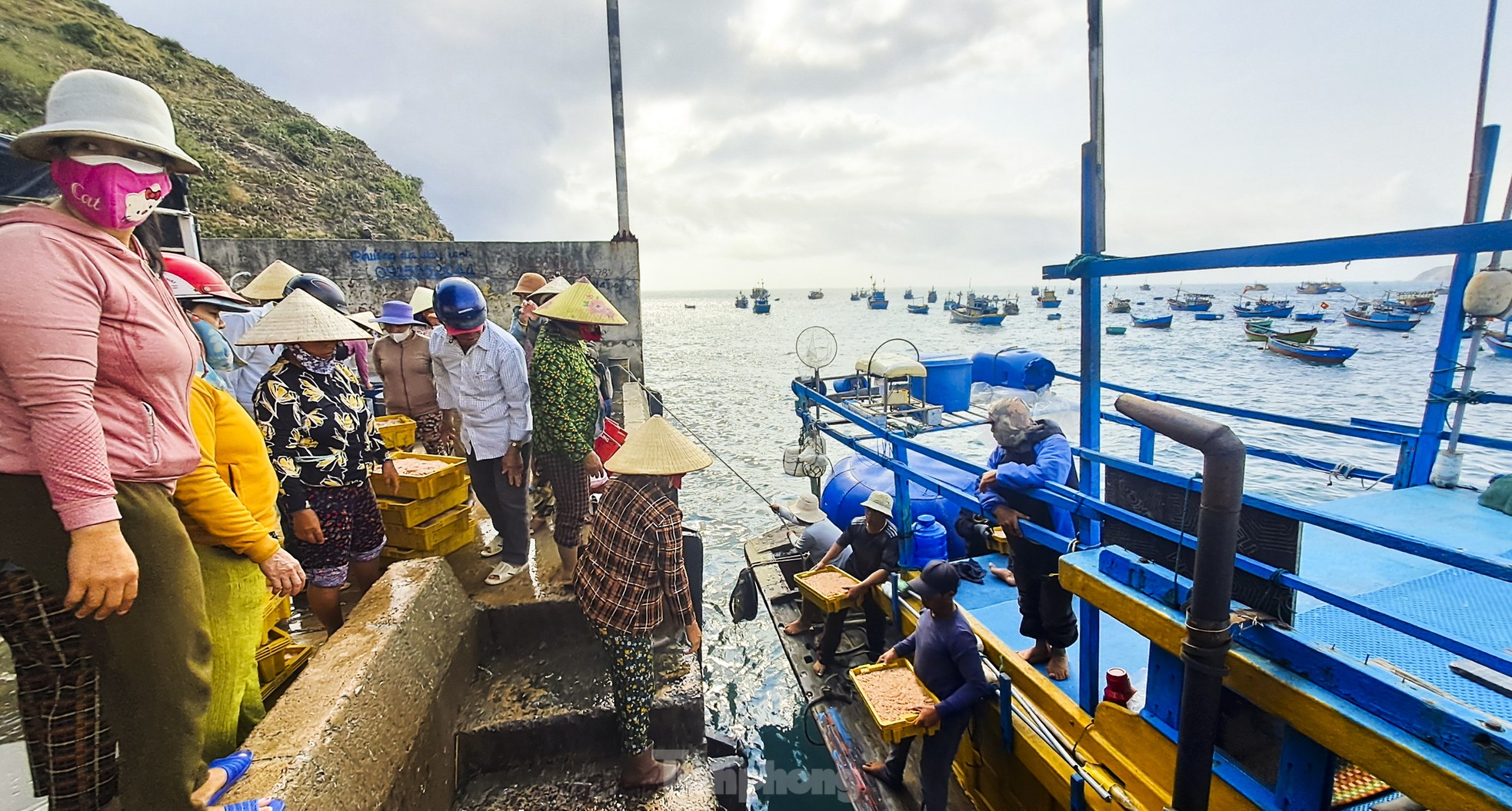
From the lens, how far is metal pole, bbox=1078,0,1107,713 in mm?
3447

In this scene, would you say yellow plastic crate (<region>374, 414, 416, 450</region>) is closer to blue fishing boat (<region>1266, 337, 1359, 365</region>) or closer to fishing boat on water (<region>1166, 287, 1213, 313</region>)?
blue fishing boat (<region>1266, 337, 1359, 365</region>)

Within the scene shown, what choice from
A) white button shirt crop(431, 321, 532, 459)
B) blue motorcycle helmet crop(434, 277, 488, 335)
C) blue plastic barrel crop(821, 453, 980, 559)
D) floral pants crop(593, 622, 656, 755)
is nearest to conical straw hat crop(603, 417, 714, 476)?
floral pants crop(593, 622, 656, 755)

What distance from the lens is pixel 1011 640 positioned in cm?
481

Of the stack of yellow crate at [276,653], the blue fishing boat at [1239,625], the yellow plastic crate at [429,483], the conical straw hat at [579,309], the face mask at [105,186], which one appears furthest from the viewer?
the yellow plastic crate at [429,483]

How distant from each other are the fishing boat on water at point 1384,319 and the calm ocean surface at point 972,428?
1083 mm

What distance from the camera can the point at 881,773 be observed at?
4777mm

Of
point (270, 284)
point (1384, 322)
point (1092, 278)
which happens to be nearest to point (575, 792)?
point (1092, 278)

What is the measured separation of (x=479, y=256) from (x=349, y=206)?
62.3 ft

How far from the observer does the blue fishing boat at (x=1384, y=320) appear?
4638 cm

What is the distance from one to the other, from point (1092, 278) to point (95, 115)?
4.29m

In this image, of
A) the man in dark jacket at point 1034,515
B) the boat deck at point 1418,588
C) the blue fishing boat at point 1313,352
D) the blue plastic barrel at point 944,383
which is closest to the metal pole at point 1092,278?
the man in dark jacket at point 1034,515

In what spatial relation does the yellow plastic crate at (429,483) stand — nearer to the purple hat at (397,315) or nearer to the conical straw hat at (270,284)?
the purple hat at (397,315)

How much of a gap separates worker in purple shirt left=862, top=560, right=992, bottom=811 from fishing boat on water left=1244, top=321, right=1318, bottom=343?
44865 mm

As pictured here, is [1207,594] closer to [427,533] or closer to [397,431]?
[427,533]
